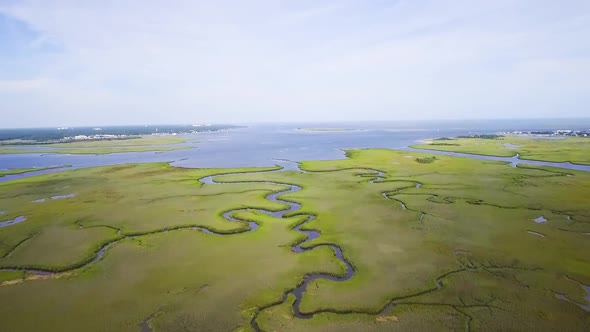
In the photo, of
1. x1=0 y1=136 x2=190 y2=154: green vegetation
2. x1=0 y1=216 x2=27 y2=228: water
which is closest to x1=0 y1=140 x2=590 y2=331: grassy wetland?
x1=0 y1=216 x2=27 y2=228: water

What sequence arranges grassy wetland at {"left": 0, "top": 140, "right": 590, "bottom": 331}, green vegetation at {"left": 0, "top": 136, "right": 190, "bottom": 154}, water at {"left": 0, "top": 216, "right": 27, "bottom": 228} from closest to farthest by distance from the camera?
grassy wetland at {"left": 0, "top": 140, "right": 590, "bottom": 331}, water at {"left": 0, "top": 216, "right": 27, "bottom": 228}, green vegetation at {"left": 0, "top": 136, "right": 190, "bottom": 154}

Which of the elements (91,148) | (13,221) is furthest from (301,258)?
(91,148)

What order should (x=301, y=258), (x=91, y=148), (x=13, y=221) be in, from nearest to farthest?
(x=301, y=258) < (x=13, y=221) < (x=91, y=148)

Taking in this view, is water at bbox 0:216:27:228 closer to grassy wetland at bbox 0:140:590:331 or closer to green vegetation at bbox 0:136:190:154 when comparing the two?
grassy wetland at bbox 0:140:590:331

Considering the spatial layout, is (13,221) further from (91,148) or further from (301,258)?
(91,148)

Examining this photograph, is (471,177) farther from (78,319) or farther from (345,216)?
(78,319)

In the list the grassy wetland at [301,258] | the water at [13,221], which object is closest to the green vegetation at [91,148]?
the grassy wetland at [301,258]

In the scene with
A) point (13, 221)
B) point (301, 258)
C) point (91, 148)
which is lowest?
point (301, 258)

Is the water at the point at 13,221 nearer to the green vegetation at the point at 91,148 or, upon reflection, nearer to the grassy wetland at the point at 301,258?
the grassy wetland at the point at 301,258
